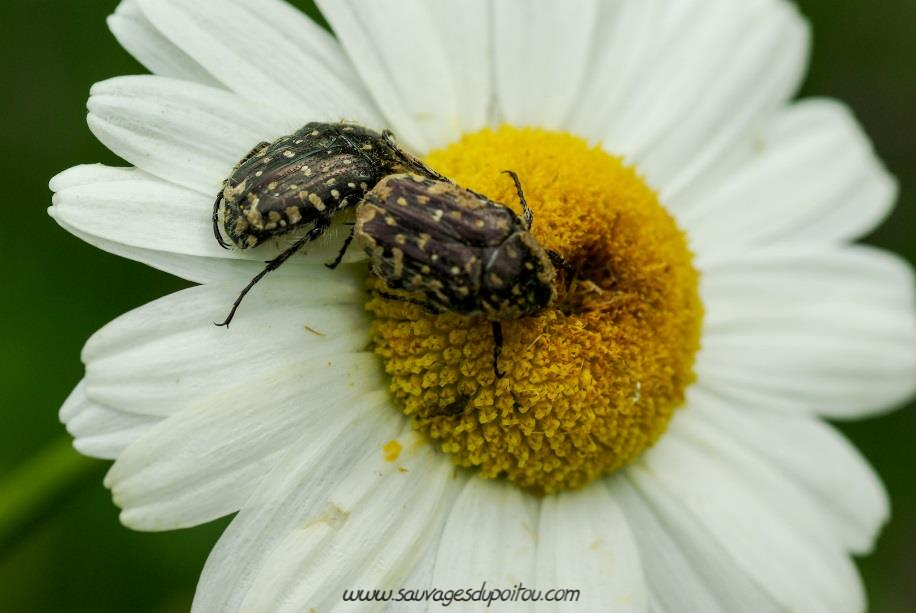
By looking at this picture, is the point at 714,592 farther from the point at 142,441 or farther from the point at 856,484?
the point at 142,441

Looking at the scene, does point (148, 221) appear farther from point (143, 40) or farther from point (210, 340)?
point (143, 40)

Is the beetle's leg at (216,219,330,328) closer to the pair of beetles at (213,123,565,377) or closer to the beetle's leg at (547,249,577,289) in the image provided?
the pair of beetles at (213,123,565,377)

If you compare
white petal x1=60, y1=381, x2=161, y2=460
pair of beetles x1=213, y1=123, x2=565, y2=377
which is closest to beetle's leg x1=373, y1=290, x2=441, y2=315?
pair of beetles x1=213, y1=123, x2=565, y2=377

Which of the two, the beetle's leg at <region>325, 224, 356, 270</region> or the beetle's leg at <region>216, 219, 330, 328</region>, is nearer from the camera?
the beetle's leg at <region>216, 219, 330, 328</region>

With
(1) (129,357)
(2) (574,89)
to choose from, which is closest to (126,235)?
(1) (129,357)

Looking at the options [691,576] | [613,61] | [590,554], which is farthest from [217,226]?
[691,576]

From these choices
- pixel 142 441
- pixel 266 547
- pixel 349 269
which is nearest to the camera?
pixel 142 441

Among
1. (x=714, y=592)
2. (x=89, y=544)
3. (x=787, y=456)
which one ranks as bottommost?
(x=89, y=544)
